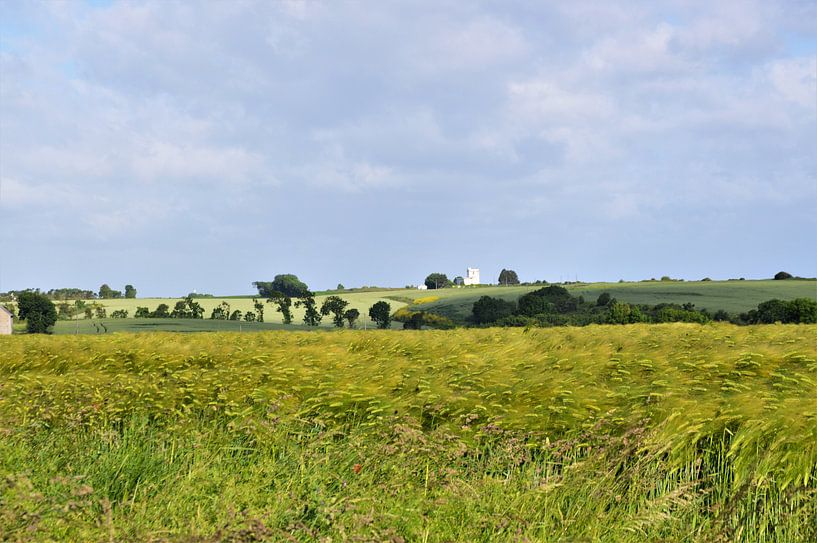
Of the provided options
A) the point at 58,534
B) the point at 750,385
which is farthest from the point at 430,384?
the point at 58,534

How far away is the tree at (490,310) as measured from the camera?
68.0ft

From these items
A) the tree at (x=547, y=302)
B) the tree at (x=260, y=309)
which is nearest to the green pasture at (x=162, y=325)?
the tree at (x=260, y=309)

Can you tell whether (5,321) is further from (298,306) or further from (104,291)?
(104,291)

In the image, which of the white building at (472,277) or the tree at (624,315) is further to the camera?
the white building at (472,277)

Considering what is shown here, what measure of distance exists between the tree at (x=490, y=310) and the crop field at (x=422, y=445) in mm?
11864

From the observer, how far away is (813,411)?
18.6 ft

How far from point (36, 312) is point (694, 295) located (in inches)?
994

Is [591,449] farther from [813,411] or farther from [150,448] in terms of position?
[150,448]

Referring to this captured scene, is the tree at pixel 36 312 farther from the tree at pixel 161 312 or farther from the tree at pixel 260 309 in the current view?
Answer: the tree at pixel 260 309

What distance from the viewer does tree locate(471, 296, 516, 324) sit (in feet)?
68.0

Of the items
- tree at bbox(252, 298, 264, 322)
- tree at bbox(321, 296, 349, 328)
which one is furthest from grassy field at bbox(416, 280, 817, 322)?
tree at bbox(252, 298, 264, 322)

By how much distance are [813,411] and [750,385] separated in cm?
86

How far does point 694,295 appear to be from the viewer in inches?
1110

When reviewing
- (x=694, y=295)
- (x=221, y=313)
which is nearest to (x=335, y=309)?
(x=221, y=313)
